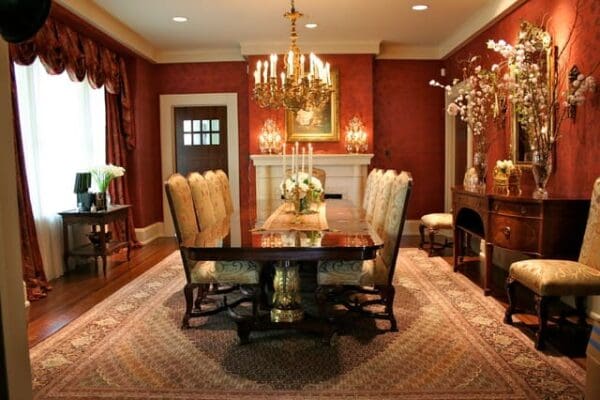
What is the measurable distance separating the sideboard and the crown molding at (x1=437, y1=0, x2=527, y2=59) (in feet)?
6.34

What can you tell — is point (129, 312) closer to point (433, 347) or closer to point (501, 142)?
point (433, 347)

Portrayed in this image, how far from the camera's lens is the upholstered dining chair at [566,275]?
276 centimetres

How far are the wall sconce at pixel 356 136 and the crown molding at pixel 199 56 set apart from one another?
1.79 m

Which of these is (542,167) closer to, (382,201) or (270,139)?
(382,201)

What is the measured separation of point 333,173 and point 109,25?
3.19m

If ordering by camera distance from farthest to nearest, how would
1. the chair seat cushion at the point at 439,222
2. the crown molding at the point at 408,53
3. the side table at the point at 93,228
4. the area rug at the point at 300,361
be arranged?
the crown molding at the point at 408,53 → the chair seat cushion at the point at 439,222 → the side table at the point at 93,228 → the area rug at the point at 300,361

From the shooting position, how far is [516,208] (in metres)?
3.50

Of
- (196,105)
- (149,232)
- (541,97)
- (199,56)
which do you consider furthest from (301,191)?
(199,56)

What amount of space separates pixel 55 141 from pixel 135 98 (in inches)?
69.7

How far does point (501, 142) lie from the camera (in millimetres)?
→ 5000

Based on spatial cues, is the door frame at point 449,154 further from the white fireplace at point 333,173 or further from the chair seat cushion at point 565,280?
the chair seat cushion at point 565,280

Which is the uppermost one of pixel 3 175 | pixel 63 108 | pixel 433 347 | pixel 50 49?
pixel 50 49

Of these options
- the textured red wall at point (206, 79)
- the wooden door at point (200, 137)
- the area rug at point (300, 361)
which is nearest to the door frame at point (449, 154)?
the textured red wall at point (206, 79)

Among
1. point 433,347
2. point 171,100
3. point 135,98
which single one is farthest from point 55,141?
point 433,347
